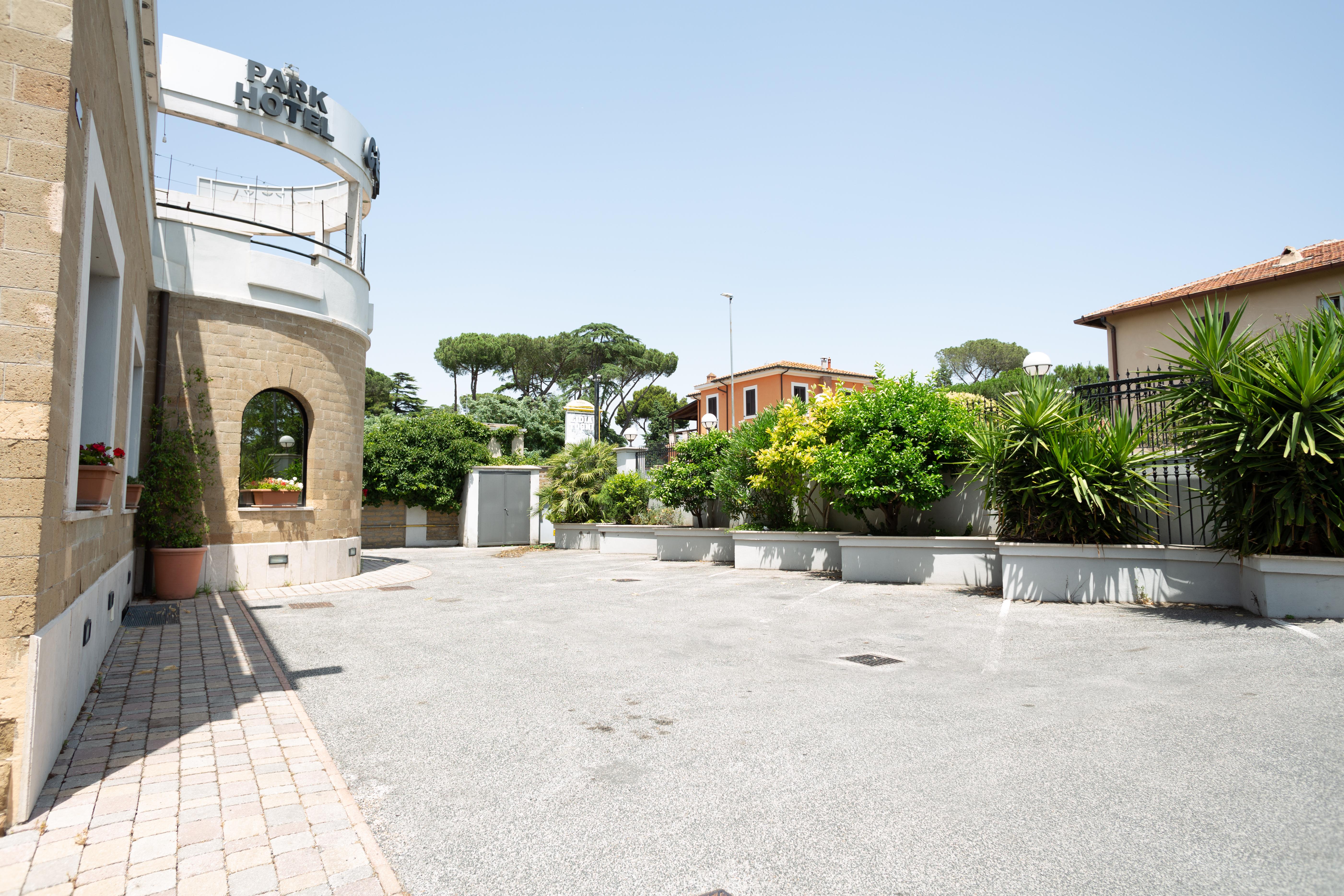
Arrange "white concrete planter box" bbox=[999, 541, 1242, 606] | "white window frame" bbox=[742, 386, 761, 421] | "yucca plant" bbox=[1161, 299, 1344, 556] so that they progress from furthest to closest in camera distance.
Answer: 1. "white window frame" bbox=[742, 386, 761, 421]
2. "white concrete planter box" bbox=[999, 541, 1242, 606]
3. "yucca plant" bbox=[1161, 299, 1344, 556]

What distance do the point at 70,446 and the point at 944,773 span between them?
16.8 feet

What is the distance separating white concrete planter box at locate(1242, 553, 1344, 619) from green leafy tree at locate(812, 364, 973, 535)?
4.31 meters

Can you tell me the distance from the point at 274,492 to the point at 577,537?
409 inches

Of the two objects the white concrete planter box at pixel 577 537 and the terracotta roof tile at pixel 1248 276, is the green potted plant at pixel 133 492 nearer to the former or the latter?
the white concrete planter box at pixel 577 537

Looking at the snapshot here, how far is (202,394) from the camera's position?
11.3m

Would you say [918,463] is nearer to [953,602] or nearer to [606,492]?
[953,602]

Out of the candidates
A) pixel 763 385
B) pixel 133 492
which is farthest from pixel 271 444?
pixel 763 385

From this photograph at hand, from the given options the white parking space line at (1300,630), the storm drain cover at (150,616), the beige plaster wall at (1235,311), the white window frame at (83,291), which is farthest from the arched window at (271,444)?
the beige plaster wall at (1235,311)

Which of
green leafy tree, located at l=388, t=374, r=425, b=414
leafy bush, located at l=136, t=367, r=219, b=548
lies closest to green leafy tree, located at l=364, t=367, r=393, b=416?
green leafy tree, located at l=388, t=374, r=425, b=414

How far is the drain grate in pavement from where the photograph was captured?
6492mm

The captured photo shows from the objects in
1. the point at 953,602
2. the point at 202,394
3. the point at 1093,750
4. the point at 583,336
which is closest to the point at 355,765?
the point at 1093,750

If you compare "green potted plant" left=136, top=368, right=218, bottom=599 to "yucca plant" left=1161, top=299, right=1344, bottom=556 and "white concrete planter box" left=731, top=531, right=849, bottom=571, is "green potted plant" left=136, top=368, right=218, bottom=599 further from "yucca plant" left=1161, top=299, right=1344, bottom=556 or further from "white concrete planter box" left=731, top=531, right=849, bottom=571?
"yucca plant" left=1161, top=299, right=1344, bottom=556

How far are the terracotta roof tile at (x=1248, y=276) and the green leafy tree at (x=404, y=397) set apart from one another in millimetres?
37238

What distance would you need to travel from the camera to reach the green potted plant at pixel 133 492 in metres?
8.71
